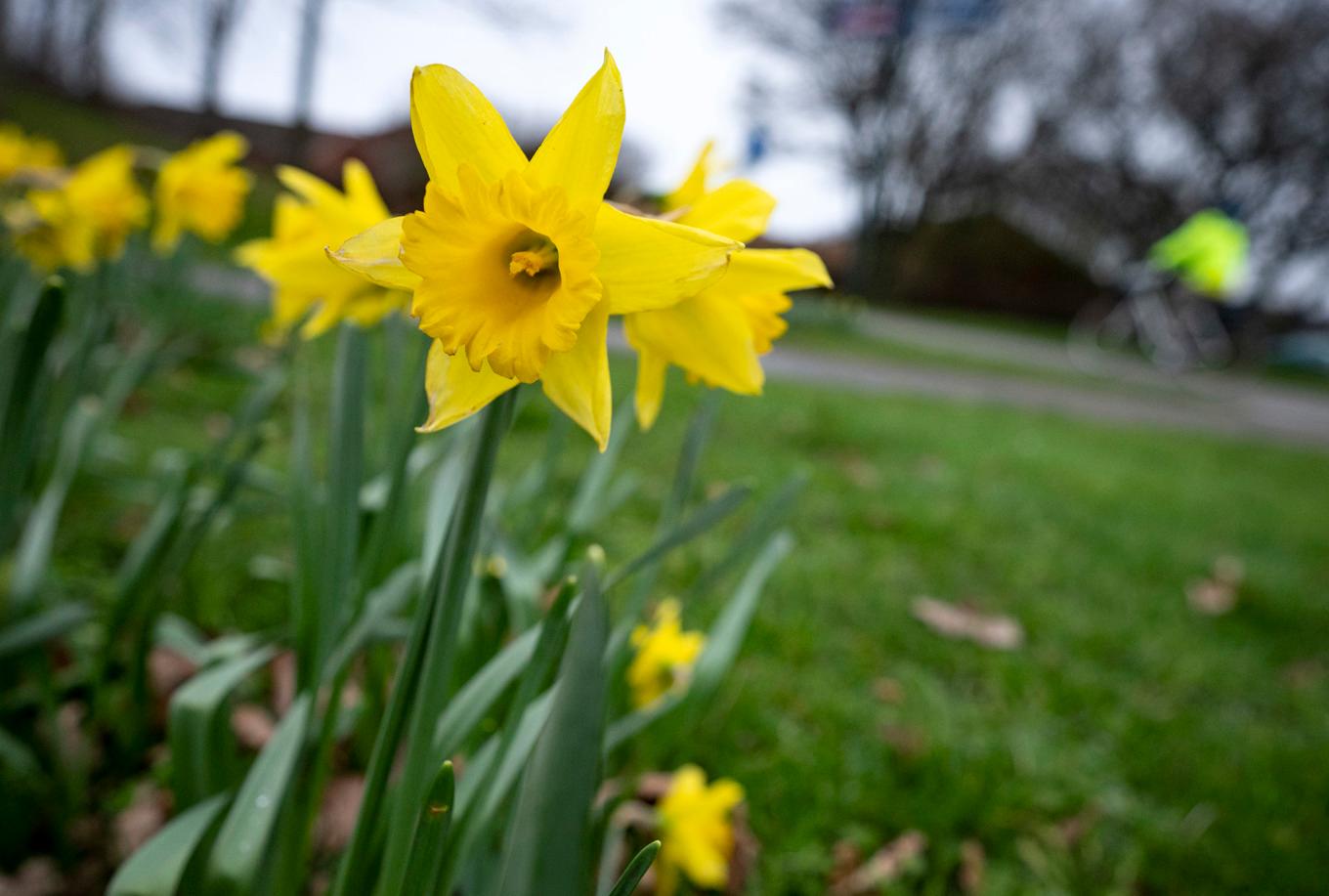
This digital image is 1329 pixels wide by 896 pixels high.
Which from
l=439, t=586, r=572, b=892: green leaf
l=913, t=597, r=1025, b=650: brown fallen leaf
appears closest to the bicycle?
l=913, t=597, r=1025, b=650: brown fallen leaf

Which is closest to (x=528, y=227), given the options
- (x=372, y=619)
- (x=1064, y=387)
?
(x=372, y=619)

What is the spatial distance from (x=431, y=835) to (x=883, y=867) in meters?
0.84

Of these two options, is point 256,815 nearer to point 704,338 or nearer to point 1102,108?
point 704,338

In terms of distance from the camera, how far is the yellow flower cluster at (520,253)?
44 cm

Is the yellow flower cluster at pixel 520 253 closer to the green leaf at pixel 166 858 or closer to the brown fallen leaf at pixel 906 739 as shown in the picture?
the green leaf at pixel 166 858

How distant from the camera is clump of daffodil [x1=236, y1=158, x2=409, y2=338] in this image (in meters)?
0.71

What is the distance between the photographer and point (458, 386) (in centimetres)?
46

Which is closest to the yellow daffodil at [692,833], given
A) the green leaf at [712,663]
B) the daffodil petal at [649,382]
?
the green leaf at [712,663]

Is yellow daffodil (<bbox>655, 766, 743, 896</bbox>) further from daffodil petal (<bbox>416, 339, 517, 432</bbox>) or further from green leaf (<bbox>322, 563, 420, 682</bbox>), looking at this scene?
daffodil petal (<bbox>416, 339, 517, 432</bbox>)

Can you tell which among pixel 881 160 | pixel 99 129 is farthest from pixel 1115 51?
pixel 99 129

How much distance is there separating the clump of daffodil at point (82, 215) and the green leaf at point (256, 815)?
3.90ft

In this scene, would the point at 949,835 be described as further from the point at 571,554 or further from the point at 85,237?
the point at 85,237

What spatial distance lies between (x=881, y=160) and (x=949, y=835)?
57.4 feet

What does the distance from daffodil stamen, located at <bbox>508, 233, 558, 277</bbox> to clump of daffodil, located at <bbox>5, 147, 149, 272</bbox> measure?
1.32 m
